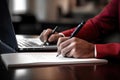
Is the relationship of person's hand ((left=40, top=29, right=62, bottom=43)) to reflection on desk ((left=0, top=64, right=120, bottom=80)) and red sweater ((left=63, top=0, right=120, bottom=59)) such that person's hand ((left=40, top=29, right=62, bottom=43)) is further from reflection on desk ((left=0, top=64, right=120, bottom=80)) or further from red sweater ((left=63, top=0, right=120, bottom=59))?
reflection on desk ((left=0, top=64, right=120, bottom=80))

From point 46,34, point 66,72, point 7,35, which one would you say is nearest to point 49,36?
point 46,34

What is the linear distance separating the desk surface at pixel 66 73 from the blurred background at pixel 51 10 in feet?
16.2

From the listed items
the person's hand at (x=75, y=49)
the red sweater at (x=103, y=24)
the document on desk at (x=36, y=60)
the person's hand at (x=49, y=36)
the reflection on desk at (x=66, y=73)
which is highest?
the red sweater at (x=103, y=24)

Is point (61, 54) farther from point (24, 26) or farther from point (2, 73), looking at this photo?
point (24, 26)

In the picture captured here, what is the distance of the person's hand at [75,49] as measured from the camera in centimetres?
107

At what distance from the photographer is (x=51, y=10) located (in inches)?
275

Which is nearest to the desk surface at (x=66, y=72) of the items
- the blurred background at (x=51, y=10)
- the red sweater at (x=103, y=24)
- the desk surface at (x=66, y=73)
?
the desk surface at (x=66, y=73)

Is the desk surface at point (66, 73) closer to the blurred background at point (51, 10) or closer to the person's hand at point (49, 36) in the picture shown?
the person's hand at point (49, 36)

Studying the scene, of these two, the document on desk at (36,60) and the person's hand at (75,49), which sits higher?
the person's hand at (75,49)

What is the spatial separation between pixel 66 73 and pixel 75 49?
221mm

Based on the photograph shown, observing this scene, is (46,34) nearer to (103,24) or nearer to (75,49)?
(75,49)

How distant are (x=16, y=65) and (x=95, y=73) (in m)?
0.24

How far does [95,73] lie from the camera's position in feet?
2.85

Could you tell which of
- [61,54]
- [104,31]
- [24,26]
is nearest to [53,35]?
[61,54]
